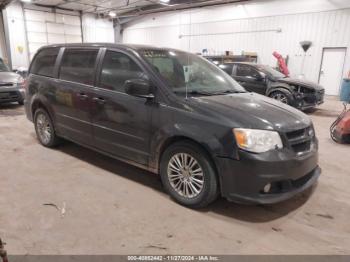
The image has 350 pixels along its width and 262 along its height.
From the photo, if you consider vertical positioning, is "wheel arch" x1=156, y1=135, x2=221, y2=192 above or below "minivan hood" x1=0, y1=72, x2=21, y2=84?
below

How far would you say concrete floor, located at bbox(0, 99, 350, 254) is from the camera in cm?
212

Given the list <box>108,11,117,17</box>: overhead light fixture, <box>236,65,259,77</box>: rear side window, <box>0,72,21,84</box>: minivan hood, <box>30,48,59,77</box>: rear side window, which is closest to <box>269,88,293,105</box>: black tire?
<box>236,65,259,77</box>: rear side window

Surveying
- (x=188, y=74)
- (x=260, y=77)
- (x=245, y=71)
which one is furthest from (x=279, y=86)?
(x=188, y=74)

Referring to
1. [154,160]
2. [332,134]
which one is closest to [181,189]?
[154,160]

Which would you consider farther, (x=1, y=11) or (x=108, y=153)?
(x=1, y=11)

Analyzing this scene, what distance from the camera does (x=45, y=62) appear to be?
408 cm

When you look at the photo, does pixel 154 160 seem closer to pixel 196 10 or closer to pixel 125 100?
pixel 125 100

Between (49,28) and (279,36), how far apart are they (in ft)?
42.8

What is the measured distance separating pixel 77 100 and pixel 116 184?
119 centimetres

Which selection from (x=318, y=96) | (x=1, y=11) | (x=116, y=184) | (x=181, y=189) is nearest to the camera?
(x=181, y=189)

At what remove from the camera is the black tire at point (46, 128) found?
4083 mm

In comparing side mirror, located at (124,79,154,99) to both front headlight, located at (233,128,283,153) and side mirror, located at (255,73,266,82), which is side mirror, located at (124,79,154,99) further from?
side mirror, located at (255,73,266,82)

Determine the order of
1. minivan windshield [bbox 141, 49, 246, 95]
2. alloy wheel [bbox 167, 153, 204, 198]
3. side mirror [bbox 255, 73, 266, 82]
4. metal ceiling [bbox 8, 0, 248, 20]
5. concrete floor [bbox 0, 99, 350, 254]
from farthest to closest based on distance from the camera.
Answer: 1. metal ceiling [bbox 8, 0, 248, 20]
2. side mirror [bbox 255, 73, 266, 82]
3. minivan windshield [bbox 141, 49, 246, 95]
4. alloy wheel [bbox 167, 153, 204, 198]
5. concrete floor [bbox 0, 99, 350, 254]

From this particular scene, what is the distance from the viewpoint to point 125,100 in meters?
2.91
